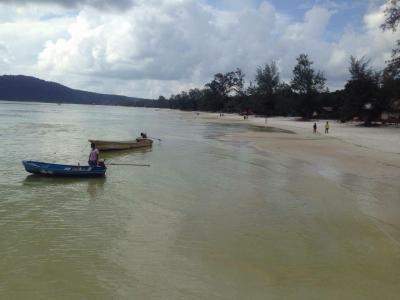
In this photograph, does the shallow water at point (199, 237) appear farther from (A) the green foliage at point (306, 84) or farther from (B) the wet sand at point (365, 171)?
(A) the green foliage at point (306, 84)

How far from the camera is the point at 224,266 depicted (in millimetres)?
10367

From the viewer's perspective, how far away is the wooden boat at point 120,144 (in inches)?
1340

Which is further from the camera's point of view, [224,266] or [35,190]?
[35,190]

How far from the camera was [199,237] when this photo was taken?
1258cm

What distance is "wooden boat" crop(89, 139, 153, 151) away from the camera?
34031 mm

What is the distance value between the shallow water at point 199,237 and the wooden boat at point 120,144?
11.5 m

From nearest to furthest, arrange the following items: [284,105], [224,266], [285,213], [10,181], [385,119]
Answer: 1. [224,266]
2. [285,213]
3. [10,181]
4. [385,119]
5. [284,105]

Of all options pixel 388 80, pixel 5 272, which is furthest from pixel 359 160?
pixel 388 80

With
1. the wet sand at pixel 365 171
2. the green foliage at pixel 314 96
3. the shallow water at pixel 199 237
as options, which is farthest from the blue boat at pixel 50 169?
the green foliage at pixel 314 96

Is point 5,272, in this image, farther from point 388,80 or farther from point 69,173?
point 388,80

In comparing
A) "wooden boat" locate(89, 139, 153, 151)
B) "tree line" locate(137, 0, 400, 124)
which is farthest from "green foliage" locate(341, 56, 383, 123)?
"wooden boat" locate(89, 139, 153, 151)

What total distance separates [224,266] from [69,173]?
Answer: 511 inches

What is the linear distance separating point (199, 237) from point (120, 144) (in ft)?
80.5

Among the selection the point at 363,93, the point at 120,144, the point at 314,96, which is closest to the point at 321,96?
the point at 314,96
